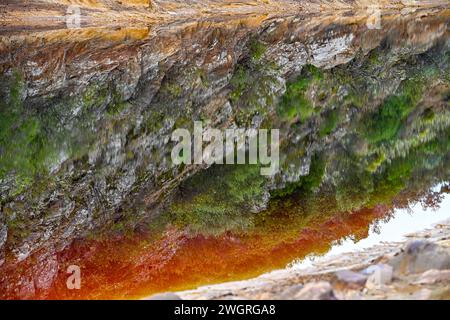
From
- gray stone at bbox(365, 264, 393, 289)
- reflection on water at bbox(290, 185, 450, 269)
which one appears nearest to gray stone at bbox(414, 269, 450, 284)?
gray stone at bbox(365, 264, 393, 289)

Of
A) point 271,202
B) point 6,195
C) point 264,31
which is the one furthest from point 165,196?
point 264,31

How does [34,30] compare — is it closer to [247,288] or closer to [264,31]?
[264,31]

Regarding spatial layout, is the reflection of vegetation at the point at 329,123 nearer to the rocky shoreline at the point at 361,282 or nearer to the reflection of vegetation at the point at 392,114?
the reflection of vegetation at the point at 392,114

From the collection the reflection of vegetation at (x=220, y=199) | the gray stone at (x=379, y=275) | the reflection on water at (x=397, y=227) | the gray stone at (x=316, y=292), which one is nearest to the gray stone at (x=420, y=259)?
the gray stone at (x=379, y=275)

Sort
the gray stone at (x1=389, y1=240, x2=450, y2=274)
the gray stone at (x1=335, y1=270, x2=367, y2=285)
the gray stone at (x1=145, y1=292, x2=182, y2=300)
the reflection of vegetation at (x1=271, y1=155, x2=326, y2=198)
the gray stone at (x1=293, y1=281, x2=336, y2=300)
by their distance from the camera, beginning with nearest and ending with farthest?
the gray stone at (x1=293, y1=281, x2=336, y2=300) → the gray stone at (x1=145, y1=292, x2=182, y2=300) → the gray stone at (x1=335, y1=270, x2=367, y2=285) → the gray stone at (x1=389, y1=240, x2=450, y2=274) → the reflection of vegetation at (x1=271, y1=155, x2=326, y2=198)

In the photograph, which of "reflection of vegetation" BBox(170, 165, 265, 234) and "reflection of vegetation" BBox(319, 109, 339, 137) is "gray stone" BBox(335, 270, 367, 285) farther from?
"reflection of vegetation" BBox(319, 109, 339, 137)

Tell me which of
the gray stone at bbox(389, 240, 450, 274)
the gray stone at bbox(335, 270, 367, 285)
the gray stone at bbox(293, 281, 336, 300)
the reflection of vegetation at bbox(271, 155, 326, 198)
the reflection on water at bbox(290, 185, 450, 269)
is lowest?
the reflection on water at bbox(290, 185, 450, 269)

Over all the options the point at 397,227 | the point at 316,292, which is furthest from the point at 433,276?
the point at 397,227
